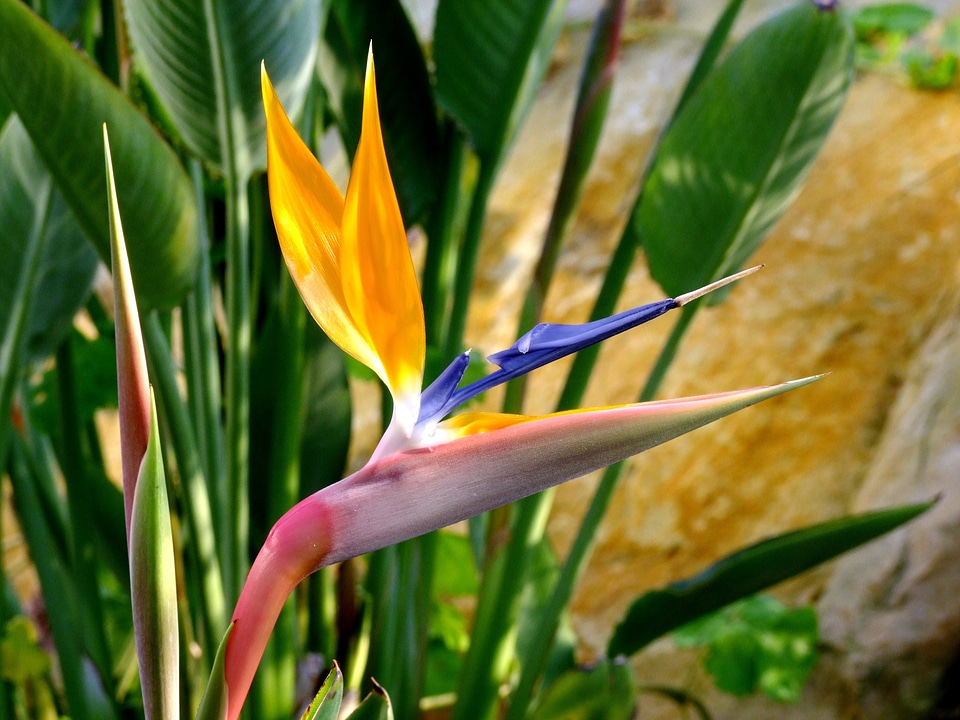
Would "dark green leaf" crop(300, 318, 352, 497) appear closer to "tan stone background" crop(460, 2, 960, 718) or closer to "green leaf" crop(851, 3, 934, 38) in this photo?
"tan stone background" crop(460, 2, 960, 718)

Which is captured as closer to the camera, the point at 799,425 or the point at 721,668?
the point at 721,668

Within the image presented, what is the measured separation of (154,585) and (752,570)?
1.63 ft

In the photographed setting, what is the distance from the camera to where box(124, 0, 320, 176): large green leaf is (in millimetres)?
475

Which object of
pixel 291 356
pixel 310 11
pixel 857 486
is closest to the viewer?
pixel 310 11

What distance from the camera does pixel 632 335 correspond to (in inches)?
60.6

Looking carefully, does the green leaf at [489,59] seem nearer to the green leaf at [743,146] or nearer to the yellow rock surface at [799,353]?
the green leaf at [743,146]

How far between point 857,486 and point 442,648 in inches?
29.6

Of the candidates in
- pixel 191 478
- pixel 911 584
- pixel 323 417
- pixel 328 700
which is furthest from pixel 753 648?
pixel 328 700

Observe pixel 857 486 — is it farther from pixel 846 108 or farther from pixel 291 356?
pixel 291 356

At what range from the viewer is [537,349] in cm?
25

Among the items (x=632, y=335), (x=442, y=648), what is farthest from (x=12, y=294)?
(x=632, y=335)

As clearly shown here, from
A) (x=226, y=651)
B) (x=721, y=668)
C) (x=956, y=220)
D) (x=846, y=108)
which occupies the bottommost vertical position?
(x=721, y=668)

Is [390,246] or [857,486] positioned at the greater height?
[390,246]

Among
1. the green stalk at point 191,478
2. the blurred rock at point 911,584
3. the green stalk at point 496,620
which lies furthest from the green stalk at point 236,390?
the blurred rock at point 911,584
